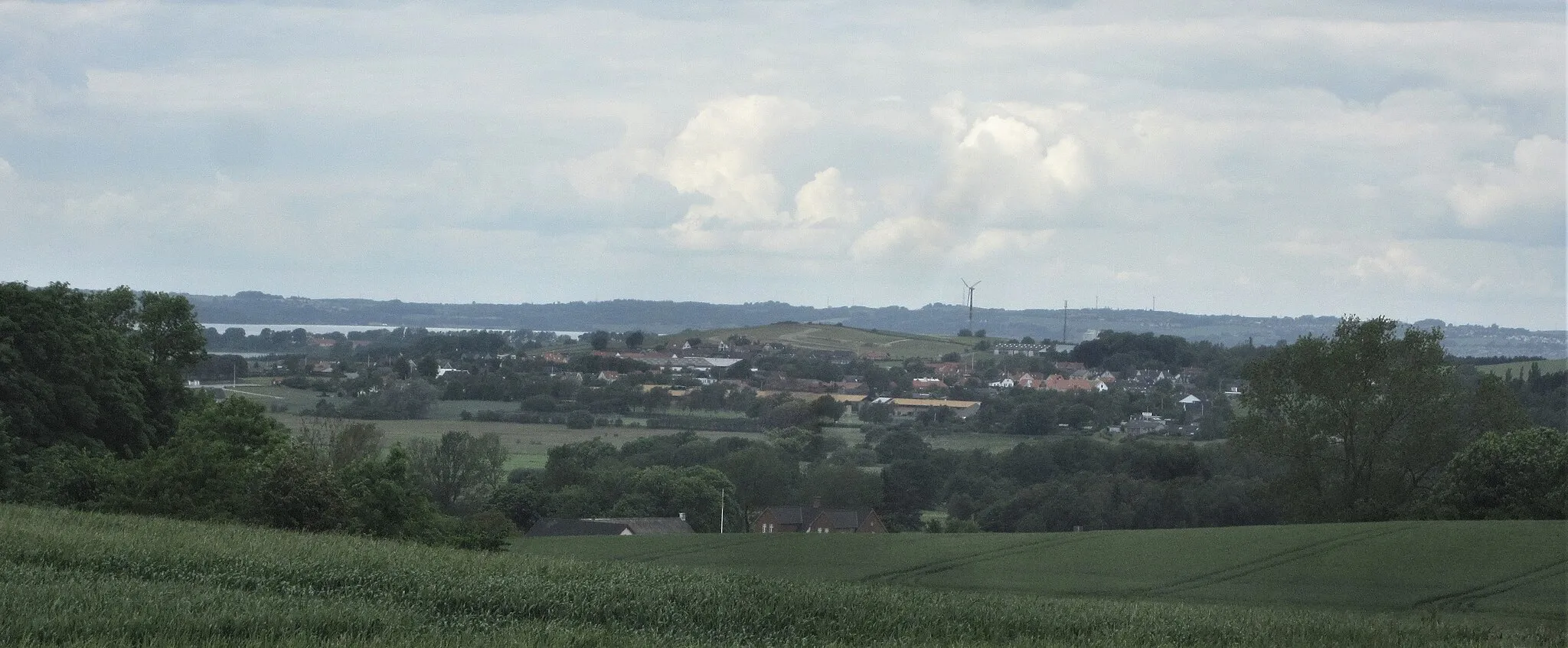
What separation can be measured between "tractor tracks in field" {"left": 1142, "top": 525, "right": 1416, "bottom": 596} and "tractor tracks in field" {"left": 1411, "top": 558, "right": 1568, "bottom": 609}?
563cm

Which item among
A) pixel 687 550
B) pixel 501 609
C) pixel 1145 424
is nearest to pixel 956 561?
pixel 687 550

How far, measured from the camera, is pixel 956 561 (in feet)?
130

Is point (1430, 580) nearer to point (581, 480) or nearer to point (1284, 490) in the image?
point (1284, 490)

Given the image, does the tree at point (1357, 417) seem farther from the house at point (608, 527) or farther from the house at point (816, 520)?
the house at point (608, 527)

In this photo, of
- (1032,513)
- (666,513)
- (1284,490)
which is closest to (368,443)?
(666,513)

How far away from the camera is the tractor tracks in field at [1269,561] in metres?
34.2

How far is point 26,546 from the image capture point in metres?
22.4

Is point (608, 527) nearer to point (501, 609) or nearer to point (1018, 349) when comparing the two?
point (501, 609)

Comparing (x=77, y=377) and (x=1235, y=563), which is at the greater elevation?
(x=77, y=377)

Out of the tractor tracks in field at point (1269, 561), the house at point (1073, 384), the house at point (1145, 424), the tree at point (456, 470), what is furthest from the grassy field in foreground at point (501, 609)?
Answer: the house at point (1073, 384)

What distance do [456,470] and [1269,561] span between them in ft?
167

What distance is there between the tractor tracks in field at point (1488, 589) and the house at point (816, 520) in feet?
130

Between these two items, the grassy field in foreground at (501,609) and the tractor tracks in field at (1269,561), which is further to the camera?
the tractor tracks in field at (1269,561)

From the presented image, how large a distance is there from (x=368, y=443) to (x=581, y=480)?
12.4 metres
